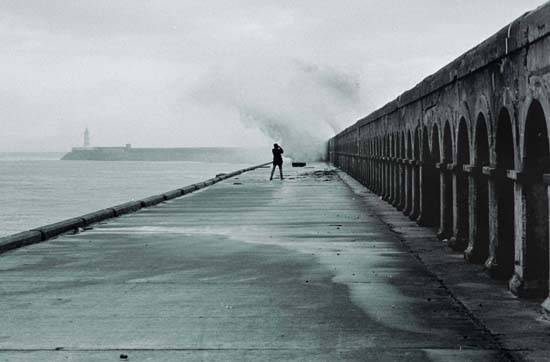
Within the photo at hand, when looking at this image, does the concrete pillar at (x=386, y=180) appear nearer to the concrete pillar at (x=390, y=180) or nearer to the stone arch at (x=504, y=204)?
the concrete pillar at (x=390, y=180)

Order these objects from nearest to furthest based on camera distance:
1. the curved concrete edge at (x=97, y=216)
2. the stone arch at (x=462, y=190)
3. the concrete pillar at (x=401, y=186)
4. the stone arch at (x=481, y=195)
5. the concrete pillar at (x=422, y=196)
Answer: the stone arch at (x=481, y=195)
the stone arch at (x=462, y=190)
the concrete pillar at (x=422, y=196)
the curved concrete edge at (x=97, y=216)
the concrete pillar at (x=401, y=186)

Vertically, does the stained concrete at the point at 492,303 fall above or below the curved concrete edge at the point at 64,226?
below

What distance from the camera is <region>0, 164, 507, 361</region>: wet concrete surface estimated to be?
19.9ft

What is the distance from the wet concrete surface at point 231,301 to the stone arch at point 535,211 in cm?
78

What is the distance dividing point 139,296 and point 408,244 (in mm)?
5448

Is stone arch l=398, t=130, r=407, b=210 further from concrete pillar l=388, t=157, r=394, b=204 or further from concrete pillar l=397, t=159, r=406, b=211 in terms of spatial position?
concrete pillar l=388, t=157, r=394, b=204

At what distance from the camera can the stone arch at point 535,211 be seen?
25.8ft

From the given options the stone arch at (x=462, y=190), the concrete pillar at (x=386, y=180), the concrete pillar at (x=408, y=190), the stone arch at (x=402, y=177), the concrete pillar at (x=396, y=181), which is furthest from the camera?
the concrete pillar at (x=386, y=180)

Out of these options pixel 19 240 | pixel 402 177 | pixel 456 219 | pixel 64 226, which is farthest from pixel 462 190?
pixel 402 177

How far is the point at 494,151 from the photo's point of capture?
929cm

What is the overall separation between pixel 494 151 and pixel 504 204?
592 millimetres

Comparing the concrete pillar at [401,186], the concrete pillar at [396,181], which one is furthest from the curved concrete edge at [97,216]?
the concrete pillar at [396,181]

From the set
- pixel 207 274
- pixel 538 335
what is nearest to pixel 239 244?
pixel 207 274

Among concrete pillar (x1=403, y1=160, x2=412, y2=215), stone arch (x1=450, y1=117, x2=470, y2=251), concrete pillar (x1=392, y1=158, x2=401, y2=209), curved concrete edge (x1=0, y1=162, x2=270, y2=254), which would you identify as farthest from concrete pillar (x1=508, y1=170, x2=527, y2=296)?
concrete pillar (x1=392, y1=158, x2=401, y2=209)
